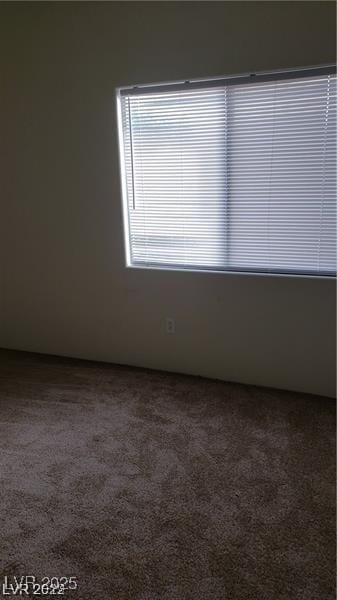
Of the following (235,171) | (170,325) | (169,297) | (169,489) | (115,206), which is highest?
(235,171)

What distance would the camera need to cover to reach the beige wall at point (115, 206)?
93.6 inches

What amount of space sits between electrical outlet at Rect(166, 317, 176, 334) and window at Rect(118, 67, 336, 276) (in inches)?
16.5

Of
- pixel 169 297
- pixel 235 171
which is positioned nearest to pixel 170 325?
pixel 169 297

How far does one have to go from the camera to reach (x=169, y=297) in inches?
116

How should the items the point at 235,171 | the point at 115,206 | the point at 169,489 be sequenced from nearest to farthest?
the point at 169,489 < the point at 235,171 < the point at 115,206

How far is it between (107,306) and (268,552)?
2073 mm

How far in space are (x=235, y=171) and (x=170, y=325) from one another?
1.20 metres

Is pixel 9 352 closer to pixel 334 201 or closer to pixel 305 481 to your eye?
pixel 305 481

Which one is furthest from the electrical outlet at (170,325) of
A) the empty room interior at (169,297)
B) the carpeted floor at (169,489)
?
the carpeted floor at (169,489)

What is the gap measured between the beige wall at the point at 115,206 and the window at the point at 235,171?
0.34 ft

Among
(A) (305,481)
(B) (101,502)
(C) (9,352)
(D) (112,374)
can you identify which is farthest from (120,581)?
(C) (9,352)

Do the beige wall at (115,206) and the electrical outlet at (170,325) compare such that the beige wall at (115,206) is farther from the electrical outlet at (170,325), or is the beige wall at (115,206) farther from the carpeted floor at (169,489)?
the carpeted floor at (169,489)

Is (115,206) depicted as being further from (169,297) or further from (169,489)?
Result: (169,489)

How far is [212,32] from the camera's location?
7.81 ft
